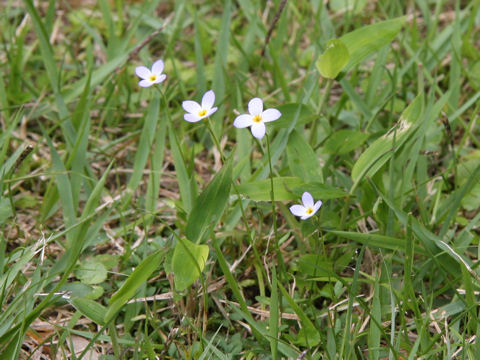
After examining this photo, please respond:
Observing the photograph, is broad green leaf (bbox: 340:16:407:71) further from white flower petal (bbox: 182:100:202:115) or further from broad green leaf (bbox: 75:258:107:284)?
broad green leaf (bbox: 75:258:107:284)

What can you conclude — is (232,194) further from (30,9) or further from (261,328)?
(30,9)

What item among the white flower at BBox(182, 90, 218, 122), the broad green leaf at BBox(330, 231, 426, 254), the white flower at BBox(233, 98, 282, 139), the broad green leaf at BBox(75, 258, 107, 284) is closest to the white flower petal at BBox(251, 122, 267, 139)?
the white flower at BBox(233, 98, 282, 139)

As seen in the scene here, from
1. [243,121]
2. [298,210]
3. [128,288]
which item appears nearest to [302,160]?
[298,210]

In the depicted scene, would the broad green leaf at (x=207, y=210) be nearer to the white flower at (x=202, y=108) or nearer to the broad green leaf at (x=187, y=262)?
the broad green leaf at (x=187, y=262)

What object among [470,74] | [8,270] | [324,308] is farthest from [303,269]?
[470,74]

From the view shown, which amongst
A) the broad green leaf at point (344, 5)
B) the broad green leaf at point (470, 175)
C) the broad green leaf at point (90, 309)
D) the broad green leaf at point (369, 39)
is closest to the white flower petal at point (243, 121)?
the broad green leaf at point (369, 39)

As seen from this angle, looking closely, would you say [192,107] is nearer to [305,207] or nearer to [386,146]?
[305,207]
